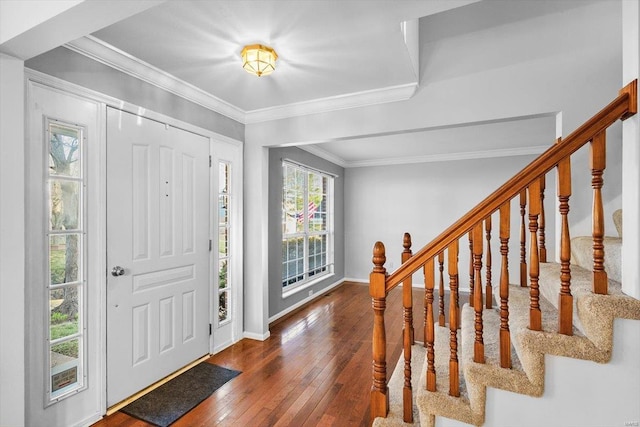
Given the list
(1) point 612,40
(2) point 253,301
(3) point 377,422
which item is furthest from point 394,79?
(2) point 253,301

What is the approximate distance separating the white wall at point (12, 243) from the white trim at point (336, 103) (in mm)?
2056

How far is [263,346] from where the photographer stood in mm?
3330

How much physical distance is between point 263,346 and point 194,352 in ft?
2.36

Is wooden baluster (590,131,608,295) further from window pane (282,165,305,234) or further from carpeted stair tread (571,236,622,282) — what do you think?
window pane (282,165,305,234)

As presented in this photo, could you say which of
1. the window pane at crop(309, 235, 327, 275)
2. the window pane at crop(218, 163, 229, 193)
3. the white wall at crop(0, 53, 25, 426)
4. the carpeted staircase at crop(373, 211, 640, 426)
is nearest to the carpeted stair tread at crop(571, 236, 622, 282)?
the carpeted staircase at crop(373, 211, 640, 426)

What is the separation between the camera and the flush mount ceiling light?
2078mm

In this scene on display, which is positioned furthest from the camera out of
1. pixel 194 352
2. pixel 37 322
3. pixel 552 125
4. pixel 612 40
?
pixel 552 125

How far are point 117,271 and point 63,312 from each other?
382 mm

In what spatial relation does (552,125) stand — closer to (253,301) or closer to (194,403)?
(253,301)

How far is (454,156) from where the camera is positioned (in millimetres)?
5625

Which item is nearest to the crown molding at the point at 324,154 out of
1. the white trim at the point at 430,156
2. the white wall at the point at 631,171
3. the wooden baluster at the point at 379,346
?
the white trim at the point at 430,156

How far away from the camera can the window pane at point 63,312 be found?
190cm

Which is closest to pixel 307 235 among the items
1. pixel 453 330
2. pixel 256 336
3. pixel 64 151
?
pixel 256 336

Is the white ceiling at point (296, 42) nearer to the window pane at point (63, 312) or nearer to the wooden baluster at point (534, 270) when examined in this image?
the wooden baluster at point (534, 270)
